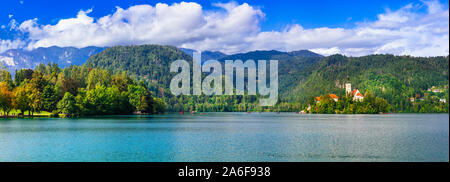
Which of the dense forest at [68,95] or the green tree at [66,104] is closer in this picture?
the dense forest at [68,95]

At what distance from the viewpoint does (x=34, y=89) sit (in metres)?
124

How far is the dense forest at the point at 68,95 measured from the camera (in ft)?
387

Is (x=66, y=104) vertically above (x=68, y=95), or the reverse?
(x=68, y=95)

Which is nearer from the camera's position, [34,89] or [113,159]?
[113,159]

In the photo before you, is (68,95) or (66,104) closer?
(66,104)

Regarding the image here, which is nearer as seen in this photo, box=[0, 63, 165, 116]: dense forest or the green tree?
box=[0, 63, 165, 116]: dense forest

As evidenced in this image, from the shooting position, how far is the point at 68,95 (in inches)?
4909

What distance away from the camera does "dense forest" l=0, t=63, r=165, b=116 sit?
118 m

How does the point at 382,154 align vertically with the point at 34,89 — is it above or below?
below
